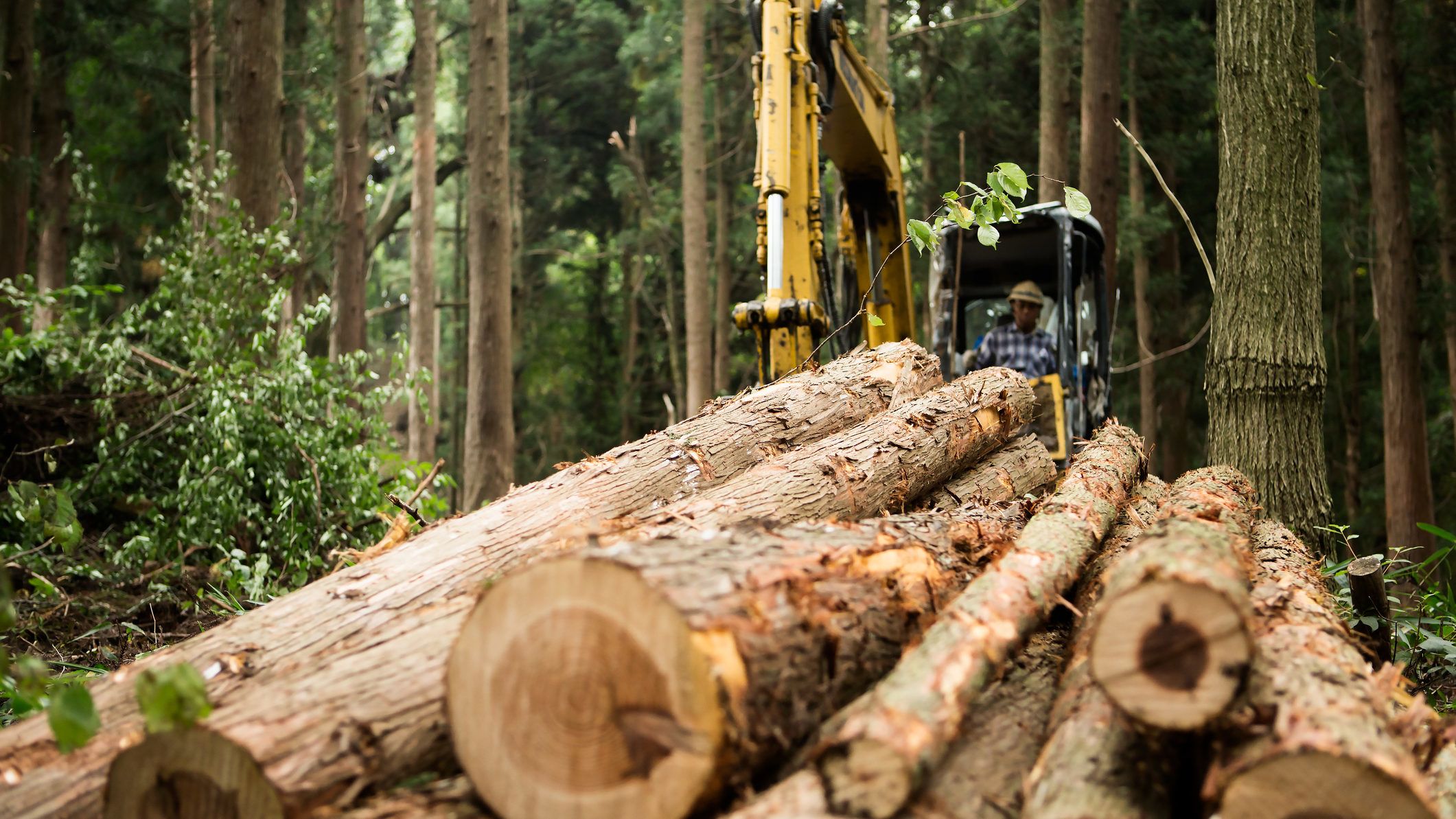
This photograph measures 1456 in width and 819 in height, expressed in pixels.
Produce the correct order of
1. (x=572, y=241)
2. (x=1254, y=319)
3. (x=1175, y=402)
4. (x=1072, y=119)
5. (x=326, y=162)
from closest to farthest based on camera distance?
(x=1254, y=319)
(x=1175, y=402)
(x=1072, y=119)
(x=326, y=162)
(x=572, y=241)

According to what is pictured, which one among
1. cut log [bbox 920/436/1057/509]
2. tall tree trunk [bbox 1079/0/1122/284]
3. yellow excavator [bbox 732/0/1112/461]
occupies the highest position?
tall tree trunk [bbox 1079/0/1122/284]

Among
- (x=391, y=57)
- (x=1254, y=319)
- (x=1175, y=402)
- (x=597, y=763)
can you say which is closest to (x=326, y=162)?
(x=391, y=57)

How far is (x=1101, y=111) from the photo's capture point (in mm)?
12789

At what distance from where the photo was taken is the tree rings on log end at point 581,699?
2.12 meters

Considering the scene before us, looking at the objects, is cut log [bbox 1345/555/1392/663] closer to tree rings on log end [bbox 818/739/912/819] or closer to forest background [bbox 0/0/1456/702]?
tree rings on log end [bbox 818/739/912/819]

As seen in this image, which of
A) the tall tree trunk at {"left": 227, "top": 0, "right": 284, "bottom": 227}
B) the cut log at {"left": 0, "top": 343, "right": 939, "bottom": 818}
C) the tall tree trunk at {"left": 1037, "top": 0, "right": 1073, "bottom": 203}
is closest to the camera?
the cut log at {"left": 0, "top": 343, "right": 939, "bottom": 818}

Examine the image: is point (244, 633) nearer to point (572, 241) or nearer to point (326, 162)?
point (326, 162)

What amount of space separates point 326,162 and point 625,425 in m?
9.05

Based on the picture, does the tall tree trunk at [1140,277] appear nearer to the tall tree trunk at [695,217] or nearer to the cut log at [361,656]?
the tall tree trunk at [695,217]

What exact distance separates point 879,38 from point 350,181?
7.64 m

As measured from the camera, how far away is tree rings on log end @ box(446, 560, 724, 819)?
2.12 m

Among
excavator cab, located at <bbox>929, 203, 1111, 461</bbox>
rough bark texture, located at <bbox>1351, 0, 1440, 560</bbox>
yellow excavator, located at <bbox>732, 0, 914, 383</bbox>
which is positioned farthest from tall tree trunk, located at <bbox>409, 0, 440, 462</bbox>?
rough bark texture, located at <bbox>1351, 0, 1440, 560</bbox>

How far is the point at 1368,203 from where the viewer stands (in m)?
17.1

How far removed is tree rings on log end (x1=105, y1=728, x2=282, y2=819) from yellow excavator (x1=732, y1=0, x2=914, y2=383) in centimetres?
352
